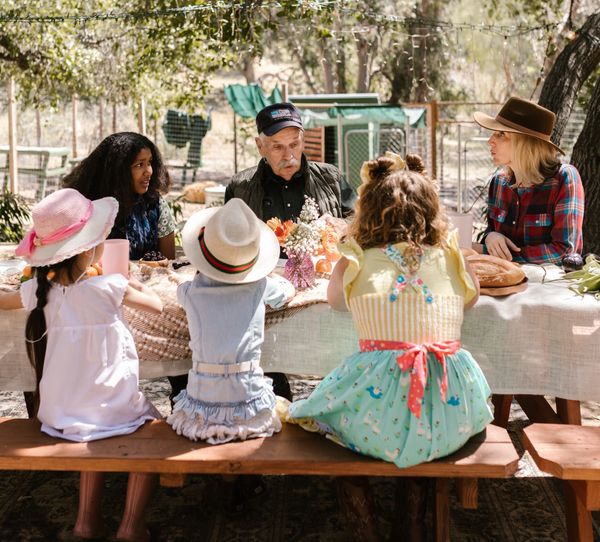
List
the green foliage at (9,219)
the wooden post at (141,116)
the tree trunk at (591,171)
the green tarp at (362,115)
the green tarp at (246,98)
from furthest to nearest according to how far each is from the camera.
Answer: the green tarp at (246,98)
the wooden post at (141,116)
the green tarp at (362,115)
the green foliage at (9,219)
the tree trunk at (591,171)

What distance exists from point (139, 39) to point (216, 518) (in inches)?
291

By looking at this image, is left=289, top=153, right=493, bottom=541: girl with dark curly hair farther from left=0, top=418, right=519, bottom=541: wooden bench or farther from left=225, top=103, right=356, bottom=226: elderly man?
left=225, top=103, right=356, bottom=226: elderly man

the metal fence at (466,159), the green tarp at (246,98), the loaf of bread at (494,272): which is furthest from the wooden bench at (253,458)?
the green tarp at (246,98)

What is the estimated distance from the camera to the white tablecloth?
3186mm

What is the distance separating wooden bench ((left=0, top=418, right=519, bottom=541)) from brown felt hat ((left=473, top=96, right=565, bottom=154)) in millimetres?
1615

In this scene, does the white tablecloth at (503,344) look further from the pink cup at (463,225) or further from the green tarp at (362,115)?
the green tarp at (362,115)

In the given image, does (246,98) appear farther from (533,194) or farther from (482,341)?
(482,341)

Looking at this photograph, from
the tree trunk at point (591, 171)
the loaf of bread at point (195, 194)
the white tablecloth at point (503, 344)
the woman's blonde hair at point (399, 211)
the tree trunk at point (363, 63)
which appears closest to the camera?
the woman's blonde hair at point (399, 211)

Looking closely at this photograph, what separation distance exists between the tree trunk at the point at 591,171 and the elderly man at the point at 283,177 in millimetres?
2180

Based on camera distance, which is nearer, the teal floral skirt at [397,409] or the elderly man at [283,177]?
the teal floral skirt at [397,409]

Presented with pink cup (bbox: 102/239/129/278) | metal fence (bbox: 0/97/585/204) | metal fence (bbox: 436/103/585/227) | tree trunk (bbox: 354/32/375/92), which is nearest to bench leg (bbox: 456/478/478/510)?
pink cup (bbox: 102/239/129/278)

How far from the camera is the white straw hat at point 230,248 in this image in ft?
9.32

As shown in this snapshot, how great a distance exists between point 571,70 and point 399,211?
167 inches

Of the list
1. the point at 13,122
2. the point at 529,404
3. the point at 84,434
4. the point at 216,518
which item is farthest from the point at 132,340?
the point at 13,122
